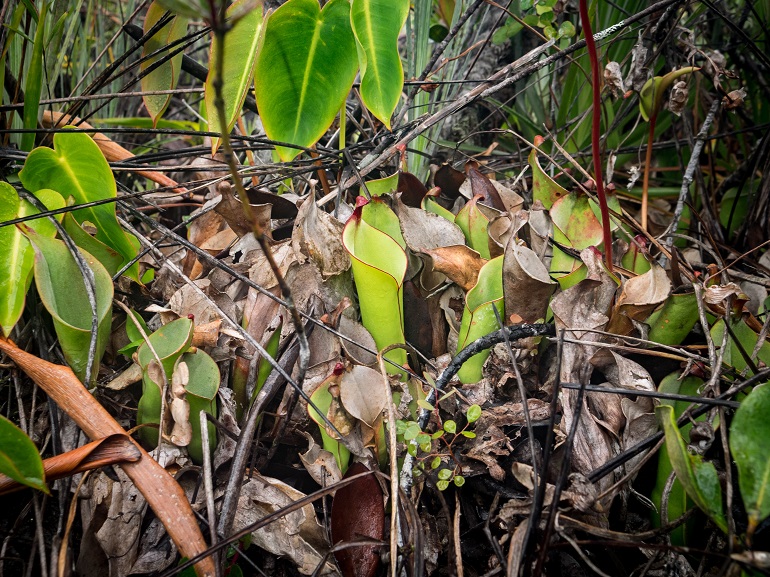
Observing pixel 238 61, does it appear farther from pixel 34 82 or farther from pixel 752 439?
pixel 752 439

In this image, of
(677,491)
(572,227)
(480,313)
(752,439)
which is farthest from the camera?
(572,227)

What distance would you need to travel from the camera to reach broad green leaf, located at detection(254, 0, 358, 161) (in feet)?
A: 2.35

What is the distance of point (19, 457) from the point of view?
519mm

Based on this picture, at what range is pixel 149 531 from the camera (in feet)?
2.10

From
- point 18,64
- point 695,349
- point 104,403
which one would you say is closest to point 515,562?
Answer: point 695,349

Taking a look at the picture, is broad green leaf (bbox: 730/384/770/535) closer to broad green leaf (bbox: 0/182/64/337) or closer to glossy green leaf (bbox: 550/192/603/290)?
glossy green leaf (bbox: 550/192/603/290)

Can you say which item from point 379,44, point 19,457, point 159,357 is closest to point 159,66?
point 379,44

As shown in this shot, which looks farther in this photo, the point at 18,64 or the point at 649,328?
the point at 18,64

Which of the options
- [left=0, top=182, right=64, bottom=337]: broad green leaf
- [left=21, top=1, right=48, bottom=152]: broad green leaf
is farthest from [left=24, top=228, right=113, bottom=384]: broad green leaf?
[left=21, top=1, right=48, bottom=152]: broad green leaf

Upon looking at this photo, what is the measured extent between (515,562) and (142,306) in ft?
2.19

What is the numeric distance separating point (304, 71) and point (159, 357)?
448 millimetres

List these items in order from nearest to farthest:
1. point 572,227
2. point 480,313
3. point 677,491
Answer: point 677,491 < point 480,313 < point 572,227

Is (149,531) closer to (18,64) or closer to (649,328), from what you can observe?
(649,328)

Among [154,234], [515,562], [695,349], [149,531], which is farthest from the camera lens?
[154,234]
